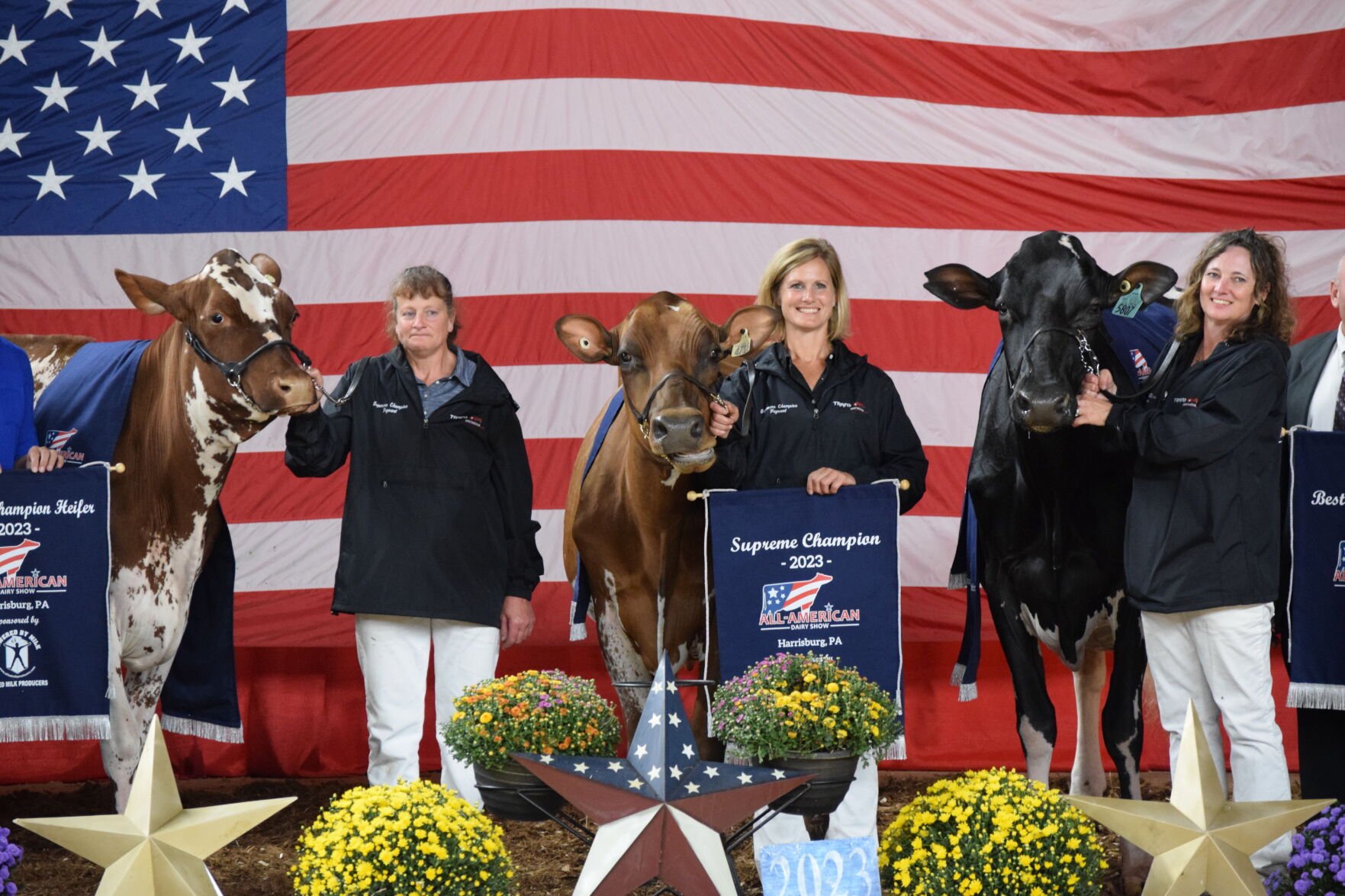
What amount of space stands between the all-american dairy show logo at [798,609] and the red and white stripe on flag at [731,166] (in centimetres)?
220

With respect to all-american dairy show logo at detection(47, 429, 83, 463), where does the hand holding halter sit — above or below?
below

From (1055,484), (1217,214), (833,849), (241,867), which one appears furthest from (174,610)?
(1217,214)

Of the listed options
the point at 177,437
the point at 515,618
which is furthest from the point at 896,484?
the point at 177,437

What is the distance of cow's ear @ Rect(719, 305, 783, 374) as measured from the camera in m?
4.05

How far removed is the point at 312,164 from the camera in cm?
609

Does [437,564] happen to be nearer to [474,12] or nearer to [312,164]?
[312,164]

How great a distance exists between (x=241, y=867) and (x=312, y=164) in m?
3.22

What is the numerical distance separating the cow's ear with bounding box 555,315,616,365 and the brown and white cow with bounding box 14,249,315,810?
806 millimetres

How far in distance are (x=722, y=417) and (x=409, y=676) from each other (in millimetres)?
1332

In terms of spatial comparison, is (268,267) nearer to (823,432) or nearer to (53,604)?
(53,604)

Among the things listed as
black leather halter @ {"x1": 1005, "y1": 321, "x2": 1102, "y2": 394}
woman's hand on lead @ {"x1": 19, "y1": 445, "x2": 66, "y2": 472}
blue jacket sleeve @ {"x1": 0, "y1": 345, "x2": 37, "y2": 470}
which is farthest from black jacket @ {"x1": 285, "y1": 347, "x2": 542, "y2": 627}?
black leather halter @ {"x1": 1005, "y1": 321, "x2": 1102, "y2": 394}

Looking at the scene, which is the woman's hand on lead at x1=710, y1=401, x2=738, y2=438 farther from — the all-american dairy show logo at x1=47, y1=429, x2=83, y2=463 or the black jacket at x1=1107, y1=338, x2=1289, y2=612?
the all-american dairy show logo at x1=47, y1=429, x2=83, y2=463

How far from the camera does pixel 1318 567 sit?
383 centimetres

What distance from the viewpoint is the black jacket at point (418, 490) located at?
4113 millimetres
